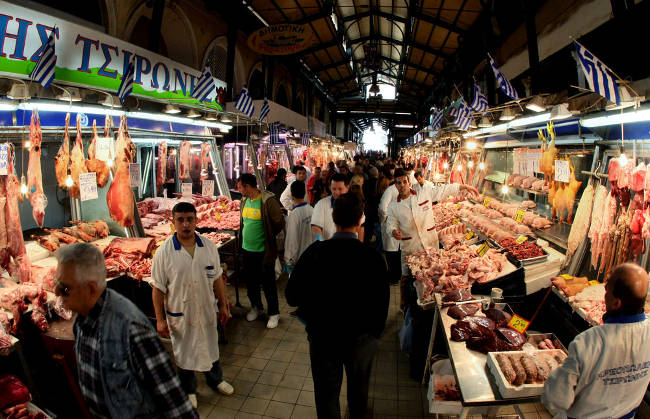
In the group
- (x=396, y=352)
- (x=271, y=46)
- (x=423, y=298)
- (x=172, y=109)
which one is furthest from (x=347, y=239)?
(x=271, y=46)

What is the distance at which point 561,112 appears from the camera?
4.00 m

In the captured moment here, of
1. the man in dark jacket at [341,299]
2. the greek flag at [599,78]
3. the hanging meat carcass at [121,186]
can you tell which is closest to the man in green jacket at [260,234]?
the hanging meat carcass at [121,186]

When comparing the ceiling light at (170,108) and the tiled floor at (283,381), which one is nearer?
the tiled floor at (283,381)

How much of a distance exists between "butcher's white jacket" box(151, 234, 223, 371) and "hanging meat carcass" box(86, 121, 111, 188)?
2.24 metres

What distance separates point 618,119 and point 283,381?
448 cm

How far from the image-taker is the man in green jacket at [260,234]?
5199 millimetres

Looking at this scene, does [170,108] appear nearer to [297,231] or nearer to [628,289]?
[297,231]

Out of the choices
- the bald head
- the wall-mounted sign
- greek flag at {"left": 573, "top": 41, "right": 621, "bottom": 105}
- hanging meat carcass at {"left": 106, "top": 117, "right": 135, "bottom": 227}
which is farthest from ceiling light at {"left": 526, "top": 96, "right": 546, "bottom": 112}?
the wall-mounted sign

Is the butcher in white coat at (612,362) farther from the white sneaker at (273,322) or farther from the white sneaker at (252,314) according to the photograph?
the white sneaker at (252,314)

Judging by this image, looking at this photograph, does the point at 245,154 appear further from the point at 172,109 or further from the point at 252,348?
the point at 252,348

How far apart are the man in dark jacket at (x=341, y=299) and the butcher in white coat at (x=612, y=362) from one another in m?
1.21

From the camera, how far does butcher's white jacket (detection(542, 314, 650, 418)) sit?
2127 mm

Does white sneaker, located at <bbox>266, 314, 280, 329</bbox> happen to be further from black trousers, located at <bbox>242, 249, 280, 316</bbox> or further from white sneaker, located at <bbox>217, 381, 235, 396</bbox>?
white sneaker, located at <bbox>217, 381, 235, 396</bbox>

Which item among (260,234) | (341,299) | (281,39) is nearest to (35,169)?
(260,234)
